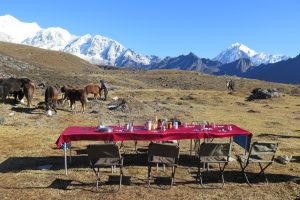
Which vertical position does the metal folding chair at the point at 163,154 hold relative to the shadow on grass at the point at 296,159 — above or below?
above

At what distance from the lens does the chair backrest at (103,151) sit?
12633 millimetres

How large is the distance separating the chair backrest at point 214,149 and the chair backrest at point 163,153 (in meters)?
0.80

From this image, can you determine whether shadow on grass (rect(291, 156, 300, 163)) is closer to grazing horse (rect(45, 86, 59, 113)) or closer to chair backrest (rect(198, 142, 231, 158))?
chair backrest (rect(198, 142, 231, 158))

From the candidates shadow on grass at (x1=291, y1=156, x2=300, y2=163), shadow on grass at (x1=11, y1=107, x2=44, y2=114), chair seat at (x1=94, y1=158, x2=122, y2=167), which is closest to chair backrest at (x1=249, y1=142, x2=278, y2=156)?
shadow on grass at (x1=291, y1=156, x2=300, y2=163)

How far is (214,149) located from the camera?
13133 mm

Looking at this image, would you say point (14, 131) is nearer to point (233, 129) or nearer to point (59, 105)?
point (59, 105)

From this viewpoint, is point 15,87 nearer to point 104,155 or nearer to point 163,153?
point 104,155

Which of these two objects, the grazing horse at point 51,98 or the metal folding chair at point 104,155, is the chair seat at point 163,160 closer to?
the metal folding chair at point 104,155

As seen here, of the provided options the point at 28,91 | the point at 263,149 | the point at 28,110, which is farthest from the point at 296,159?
the point at 28,91

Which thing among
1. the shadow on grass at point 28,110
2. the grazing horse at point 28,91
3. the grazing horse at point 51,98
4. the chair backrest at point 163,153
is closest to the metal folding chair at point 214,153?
the chair backrest at point 163,153

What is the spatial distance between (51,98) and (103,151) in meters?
14.6

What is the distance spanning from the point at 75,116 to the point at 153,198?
1593 centimetres

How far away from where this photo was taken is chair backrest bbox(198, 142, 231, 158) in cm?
1306

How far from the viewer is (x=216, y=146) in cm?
1311
